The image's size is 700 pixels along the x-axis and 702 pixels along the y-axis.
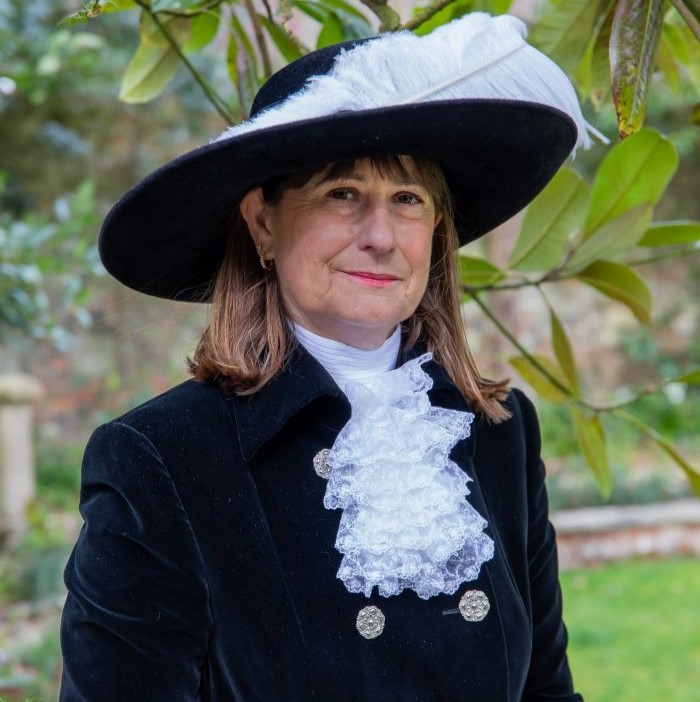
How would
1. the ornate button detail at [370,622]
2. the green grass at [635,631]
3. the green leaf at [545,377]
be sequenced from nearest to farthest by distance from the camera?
the ornate button detail at [370,622] < the green leaf at [545,377] < the green grass at [635,631]

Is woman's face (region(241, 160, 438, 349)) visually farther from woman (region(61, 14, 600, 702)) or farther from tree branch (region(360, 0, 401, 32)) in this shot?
tree branch (region(360, 0, 401, 32))

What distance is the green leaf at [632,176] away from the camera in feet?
5.75

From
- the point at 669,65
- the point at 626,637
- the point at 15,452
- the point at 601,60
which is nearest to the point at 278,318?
the point at 601,60

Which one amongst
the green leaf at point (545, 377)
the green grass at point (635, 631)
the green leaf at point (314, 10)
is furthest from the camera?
the green grass at point (635, 631)

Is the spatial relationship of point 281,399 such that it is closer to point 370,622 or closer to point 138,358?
point 370,622

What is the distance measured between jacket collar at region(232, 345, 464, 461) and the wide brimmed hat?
0.23m

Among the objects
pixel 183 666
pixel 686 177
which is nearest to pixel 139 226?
pixel 183 666

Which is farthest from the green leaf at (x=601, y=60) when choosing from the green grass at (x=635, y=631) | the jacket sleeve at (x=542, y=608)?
the green grass at (x=635, y=631)

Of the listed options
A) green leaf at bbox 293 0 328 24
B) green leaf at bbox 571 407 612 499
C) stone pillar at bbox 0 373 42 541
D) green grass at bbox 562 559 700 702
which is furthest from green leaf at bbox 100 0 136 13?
stone pillar at bbox 0 373 42 541

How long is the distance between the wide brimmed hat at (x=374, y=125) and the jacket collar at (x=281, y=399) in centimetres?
23

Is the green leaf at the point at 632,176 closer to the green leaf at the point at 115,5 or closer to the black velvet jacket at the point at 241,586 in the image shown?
the black velvet jacket at the point at 241,586

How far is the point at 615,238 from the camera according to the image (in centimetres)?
178

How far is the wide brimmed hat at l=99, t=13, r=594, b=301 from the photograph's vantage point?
1315 mm

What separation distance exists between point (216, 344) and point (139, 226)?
20cm
